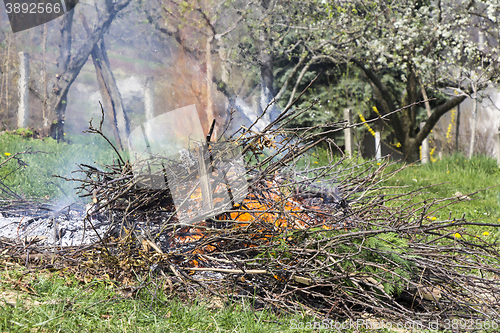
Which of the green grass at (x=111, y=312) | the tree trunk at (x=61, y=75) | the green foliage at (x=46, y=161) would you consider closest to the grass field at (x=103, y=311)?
the green grass at (x=111, y=312)

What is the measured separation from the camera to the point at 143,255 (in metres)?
2.34

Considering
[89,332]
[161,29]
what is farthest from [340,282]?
[161,29]

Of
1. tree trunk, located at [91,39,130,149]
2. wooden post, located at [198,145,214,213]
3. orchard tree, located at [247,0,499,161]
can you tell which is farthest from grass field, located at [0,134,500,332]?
orchard tree, located at [247,0,499,161]

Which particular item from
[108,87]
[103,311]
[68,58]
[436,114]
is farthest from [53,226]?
[436,114]

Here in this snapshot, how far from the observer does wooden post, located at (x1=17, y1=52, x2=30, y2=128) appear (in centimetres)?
839

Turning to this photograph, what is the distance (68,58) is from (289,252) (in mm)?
8389

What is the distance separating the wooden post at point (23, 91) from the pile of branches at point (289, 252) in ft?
22.9

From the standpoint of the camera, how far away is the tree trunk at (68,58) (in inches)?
339

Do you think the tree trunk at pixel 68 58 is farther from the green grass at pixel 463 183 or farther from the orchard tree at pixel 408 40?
the green grass at pixel 463 183

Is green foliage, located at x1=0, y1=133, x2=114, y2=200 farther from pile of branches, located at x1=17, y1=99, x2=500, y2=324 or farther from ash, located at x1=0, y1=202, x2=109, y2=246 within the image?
pile of branches, located at x1=17, y1=99, x2=500, y2=324

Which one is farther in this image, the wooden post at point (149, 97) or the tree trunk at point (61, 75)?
the tree trunk at point (61, 75)

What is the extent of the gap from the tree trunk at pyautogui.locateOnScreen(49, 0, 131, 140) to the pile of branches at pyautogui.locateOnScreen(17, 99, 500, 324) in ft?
22.4

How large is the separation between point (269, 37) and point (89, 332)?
8647mm

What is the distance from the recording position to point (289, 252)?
2.34m
